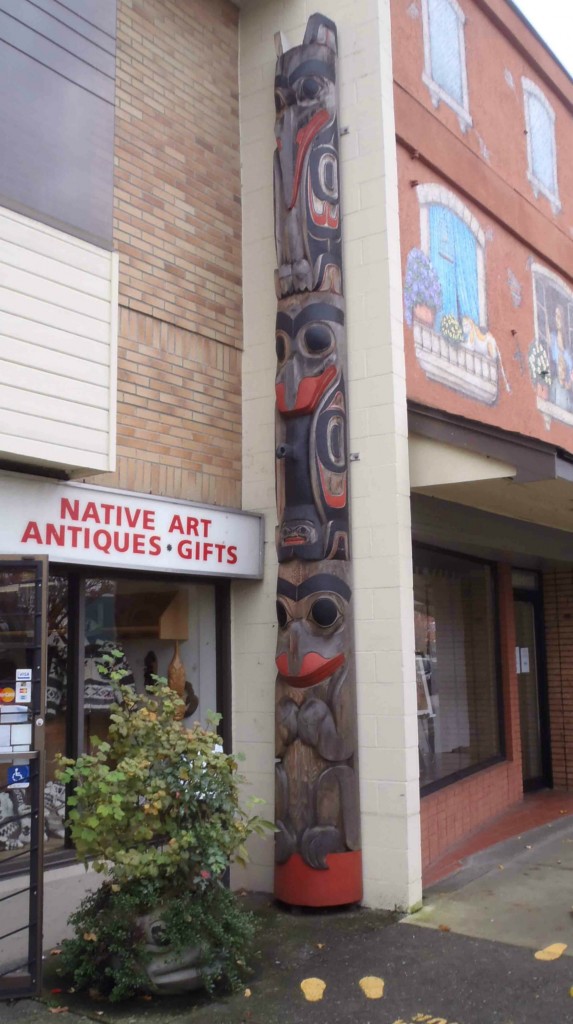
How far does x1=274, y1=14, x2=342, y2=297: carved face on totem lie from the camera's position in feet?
23.4

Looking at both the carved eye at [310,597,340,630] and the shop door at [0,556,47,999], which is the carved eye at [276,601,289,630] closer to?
the carved eye at [310,597,340,630]

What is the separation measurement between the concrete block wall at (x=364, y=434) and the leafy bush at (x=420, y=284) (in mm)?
467

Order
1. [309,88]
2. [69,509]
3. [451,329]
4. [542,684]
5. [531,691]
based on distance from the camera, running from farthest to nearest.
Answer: [542,684], [531,691], [451,329], [309,88], [69,509]

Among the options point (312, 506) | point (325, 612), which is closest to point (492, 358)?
point (312, 506)

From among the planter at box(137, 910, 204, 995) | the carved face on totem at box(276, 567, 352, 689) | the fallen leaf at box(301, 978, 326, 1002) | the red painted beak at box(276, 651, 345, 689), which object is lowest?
the fallen leaf at box(301, 978, 326, 1002)

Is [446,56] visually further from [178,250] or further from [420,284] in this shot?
[178,250]

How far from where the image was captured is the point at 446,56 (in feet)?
29.6

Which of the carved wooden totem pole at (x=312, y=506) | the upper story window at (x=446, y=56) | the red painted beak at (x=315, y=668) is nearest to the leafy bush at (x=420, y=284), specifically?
the carved wooden totem pole at (x=312, y=506)

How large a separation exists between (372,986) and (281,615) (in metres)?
2.50

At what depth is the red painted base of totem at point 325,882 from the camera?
644 centimetres

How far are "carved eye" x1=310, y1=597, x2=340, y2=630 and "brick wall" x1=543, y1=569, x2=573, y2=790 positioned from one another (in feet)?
19.5

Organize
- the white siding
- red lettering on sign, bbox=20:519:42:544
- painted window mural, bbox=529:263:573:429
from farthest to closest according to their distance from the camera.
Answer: painted window mural, bbox=529:263:573:429 → red lettering on sign, bbox=20:519:42:544 → the white siding

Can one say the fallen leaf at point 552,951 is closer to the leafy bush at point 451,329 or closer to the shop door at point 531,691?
the leafy bush at point 451,329

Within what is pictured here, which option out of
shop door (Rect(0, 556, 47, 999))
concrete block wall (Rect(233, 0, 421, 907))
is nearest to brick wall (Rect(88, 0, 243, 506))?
concrete block wall (Rect(233, 0, 421, 907))
